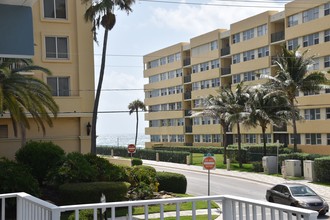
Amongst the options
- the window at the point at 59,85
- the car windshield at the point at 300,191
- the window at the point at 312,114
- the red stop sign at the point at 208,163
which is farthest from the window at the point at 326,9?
the car windshield at the point at 300,191

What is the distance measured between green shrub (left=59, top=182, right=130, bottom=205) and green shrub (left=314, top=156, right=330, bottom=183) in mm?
19273

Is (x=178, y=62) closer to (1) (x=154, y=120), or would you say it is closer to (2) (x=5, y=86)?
(1) (x=154, y=120)

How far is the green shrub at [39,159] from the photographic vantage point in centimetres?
2280

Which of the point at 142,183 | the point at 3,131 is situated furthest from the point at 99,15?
the point at 142,183

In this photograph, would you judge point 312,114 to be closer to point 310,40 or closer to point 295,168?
point 310,40

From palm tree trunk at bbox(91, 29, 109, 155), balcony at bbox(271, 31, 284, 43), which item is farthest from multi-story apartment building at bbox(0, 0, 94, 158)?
balcony at bbox(271, 31, 284, 43)

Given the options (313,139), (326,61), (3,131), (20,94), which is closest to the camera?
(20,94)

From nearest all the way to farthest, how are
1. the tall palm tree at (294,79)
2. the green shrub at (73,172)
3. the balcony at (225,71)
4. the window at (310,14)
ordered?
the green shrub at (73,172) < the tall palm tree at (294,79) < the window at (310,14) < the balcony at (225,71)

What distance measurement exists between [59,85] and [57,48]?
9.08ft

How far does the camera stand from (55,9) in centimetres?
3772

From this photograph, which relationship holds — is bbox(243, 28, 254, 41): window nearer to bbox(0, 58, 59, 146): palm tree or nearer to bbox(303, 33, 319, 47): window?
bbox(303, 33, 319, 47): window

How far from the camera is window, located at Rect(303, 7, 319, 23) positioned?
52312 millimetres

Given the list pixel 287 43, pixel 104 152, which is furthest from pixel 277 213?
pixel 104 152

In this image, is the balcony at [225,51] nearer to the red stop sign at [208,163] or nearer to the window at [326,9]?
the window at [326,9]
